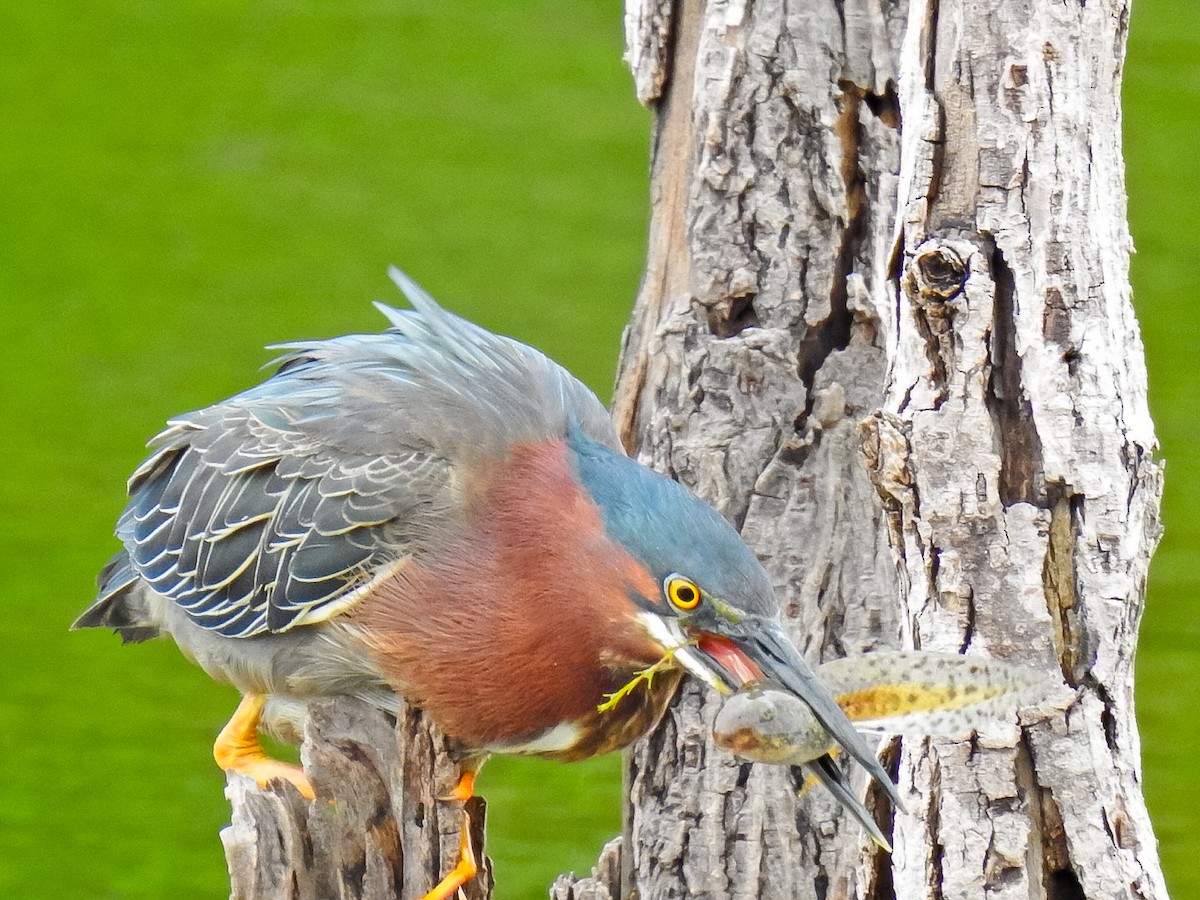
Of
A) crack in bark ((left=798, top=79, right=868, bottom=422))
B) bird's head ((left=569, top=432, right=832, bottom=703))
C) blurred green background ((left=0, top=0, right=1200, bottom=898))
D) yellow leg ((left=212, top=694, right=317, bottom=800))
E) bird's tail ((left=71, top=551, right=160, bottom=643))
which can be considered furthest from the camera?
blurred green background ((left=0, top=0, right=1200, bottom=898))

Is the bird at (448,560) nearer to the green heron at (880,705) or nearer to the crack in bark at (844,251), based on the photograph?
the green heron at (880,705)

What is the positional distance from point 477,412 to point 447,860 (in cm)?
81

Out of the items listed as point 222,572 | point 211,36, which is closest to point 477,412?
point 222,572

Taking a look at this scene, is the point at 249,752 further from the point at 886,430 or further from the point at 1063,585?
the point at 1063,585

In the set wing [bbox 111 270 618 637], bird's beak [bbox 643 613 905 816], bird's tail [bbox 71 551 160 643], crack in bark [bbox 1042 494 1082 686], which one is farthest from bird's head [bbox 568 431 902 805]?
bird's tail [bbox 71 551 160 643]

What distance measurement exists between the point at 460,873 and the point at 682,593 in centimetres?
59

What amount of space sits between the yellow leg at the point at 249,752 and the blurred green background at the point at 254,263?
68.9 inches

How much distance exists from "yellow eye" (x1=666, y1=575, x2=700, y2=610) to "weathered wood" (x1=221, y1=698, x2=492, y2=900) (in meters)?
0.50

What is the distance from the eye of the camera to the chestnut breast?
10.6 ft

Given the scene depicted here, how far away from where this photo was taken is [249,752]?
3.71 m

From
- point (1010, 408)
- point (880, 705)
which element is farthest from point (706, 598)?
point (1010, 408)

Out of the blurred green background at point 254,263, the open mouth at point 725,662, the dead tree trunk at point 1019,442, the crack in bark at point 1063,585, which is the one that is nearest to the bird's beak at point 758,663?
the open mouth at point 725,662

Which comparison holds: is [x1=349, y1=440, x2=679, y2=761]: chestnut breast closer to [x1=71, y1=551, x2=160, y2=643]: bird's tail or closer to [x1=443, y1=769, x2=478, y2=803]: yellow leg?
[x1=443, y1=769, x2=478, y2=803]: yellow leg

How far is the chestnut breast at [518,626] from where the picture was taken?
10.6ft
